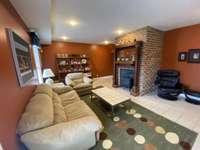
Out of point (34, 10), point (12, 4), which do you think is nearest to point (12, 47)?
point (12, 4)

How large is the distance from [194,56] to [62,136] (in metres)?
4.30

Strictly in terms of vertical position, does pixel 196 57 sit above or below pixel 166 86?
above

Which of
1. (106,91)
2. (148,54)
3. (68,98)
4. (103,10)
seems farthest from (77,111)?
(148,54)

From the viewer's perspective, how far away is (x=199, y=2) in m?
1.96

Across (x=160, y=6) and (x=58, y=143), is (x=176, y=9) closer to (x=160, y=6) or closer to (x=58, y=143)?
(x=160, y=6)

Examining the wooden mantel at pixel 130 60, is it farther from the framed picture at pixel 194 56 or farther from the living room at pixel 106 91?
the framed picture at pixel 194 56

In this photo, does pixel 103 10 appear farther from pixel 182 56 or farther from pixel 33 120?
pixel 182 56

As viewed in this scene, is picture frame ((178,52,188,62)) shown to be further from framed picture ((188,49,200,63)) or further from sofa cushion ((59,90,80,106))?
sofa cushion ((59,90,80,106))

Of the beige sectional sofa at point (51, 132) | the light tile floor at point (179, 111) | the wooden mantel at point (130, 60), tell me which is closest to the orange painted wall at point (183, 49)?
the light tile floor at point (179, 111)

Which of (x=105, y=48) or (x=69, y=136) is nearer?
(x=69, y=136)

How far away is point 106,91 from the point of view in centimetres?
318

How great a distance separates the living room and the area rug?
16mm

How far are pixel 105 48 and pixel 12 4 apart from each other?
6.08m

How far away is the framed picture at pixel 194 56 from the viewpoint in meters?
3.21
